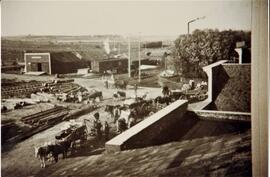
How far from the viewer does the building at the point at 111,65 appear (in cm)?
277

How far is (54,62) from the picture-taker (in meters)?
2.80

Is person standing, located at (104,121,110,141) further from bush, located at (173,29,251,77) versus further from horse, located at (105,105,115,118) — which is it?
bush, located at (173,29,251,77)

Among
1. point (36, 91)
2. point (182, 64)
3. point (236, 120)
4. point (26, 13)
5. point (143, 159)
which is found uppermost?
point (26, 13)

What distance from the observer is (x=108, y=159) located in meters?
2.70

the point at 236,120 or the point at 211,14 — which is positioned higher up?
the point at 211,14

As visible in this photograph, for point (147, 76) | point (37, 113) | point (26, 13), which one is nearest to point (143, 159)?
point (147, 76)

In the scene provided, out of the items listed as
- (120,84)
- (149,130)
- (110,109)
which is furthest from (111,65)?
(149,130)

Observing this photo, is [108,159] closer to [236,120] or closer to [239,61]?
[236,120]

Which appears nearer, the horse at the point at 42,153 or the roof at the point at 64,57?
the horse at the point at 42,153

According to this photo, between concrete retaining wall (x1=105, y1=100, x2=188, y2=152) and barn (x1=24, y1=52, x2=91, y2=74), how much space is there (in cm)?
61

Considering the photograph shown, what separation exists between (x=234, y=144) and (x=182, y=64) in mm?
707

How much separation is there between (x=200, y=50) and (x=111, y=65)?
680mm

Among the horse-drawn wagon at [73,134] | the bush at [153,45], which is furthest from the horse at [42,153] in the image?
the bush at [153,45]

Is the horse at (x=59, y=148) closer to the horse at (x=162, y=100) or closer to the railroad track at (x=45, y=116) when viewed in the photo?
the railroad track at (x=45, y=116)
